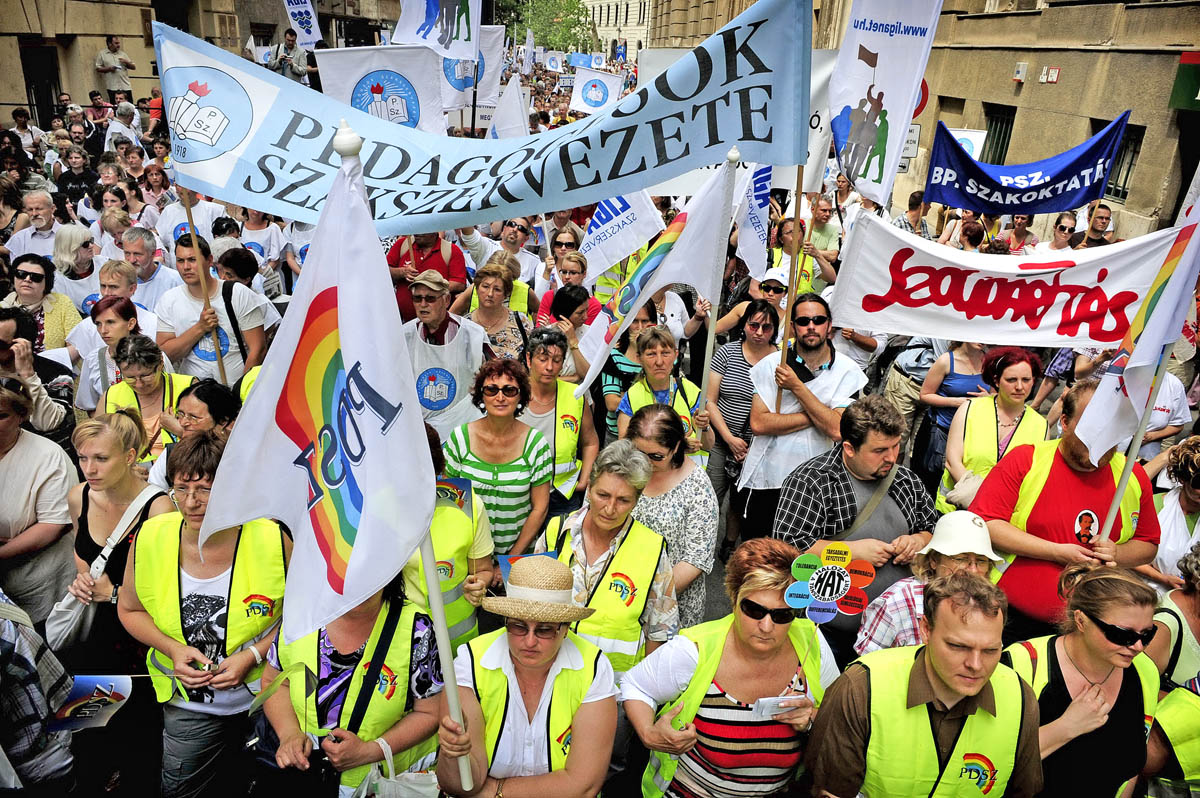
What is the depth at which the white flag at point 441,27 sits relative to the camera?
9234 millimetres

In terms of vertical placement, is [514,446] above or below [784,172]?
below

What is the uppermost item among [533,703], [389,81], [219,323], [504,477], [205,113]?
[205,113]

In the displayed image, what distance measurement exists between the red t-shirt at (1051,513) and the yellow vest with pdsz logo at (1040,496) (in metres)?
0.02

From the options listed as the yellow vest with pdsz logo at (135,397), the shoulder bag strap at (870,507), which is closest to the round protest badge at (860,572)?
the shoulder bag strap at (870,507)

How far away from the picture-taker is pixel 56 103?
67.1 feet

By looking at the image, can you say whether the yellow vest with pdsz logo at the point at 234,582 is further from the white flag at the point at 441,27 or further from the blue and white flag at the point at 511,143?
the white flag at the point at 441,27

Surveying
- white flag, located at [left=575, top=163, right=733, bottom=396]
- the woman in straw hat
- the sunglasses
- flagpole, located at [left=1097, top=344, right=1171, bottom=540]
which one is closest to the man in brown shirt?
the woman in straw hat

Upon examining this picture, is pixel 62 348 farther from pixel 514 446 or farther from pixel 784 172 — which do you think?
pixel 784 172

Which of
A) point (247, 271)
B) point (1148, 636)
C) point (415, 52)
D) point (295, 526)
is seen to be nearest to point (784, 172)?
point (415, 52)

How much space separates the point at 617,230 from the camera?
20.9ft

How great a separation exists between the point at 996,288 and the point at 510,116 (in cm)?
646

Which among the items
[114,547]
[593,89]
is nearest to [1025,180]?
[114,547]

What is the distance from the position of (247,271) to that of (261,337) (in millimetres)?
567

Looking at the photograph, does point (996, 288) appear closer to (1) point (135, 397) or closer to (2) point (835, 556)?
(2) point (835, 556)
